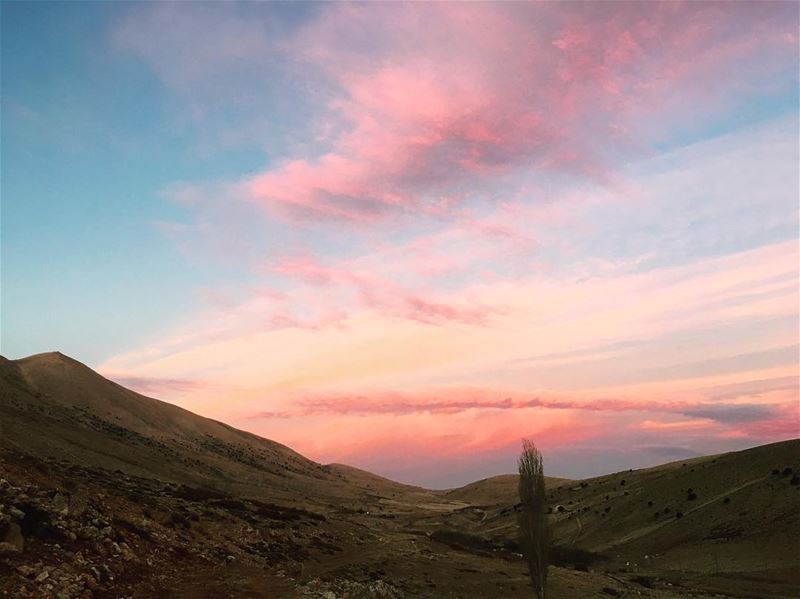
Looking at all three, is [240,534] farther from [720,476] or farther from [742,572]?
[720,476]

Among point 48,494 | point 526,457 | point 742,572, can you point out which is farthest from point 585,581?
point 48,494

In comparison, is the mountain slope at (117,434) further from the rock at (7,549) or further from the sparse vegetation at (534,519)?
the sparse vegetation at (534,519)

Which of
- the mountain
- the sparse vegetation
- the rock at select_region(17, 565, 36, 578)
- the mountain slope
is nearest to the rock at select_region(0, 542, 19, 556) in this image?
the mountain

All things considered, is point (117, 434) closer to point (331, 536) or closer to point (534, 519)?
point (331, 536)

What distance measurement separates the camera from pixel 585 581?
5119 cm

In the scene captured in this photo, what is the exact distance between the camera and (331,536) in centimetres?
5469

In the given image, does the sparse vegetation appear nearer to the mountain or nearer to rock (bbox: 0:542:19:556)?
the mountain

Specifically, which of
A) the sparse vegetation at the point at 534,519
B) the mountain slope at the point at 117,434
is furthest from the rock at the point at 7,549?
the mountain slope at the point at 117,434

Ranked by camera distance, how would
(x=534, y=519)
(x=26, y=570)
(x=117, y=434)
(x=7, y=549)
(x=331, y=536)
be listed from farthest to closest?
(x=117, y=434)
(x=331, y=536)
(x=534, y=519)
(x=7, y=549)
(x=26, y=570)

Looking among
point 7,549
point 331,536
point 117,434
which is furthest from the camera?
point 117,434

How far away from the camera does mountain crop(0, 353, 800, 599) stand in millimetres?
26531

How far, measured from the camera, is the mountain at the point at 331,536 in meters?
26.5

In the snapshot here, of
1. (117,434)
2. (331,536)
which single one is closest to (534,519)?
(331,536)

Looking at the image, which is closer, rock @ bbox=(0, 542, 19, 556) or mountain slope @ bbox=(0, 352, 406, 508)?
rock @ bbox=(0, 542, 19, 556)
